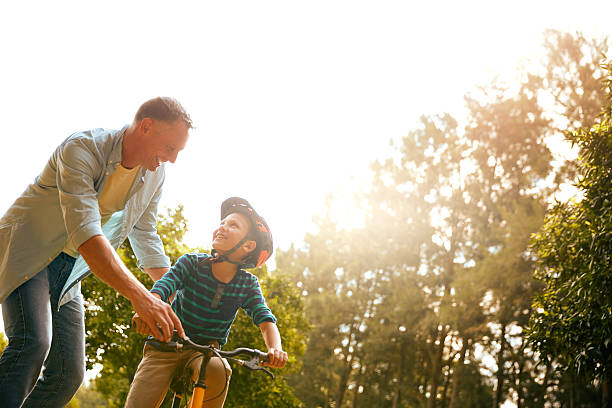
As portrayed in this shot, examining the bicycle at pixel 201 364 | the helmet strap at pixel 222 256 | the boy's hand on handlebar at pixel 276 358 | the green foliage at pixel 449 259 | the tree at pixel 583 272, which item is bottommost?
the bicycle at pixel 201 364

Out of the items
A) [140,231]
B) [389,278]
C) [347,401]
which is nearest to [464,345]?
[389,278]

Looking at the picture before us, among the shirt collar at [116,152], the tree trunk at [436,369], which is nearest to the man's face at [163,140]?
the shirt collar at [116,152]

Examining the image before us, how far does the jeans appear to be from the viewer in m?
2.37

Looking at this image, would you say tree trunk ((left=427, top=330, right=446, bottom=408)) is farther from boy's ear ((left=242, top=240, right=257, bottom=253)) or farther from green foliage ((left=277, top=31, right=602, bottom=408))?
boy's ear ((left=242, top=240, right=257, bottom=253))

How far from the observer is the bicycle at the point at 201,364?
2375 mm

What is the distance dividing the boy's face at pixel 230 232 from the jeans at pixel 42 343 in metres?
0.76

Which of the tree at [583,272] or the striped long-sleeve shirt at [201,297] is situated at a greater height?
the tree at [583,272]

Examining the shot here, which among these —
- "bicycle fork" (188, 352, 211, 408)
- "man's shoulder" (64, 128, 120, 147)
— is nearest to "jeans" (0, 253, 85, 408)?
"man's shoulder" (64, 128, 120, 147)

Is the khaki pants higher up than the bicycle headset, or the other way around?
the bicycle headset

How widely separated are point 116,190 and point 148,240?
453 mm

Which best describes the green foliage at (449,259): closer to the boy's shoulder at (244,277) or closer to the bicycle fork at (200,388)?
the boy's shoulder at (244,277)

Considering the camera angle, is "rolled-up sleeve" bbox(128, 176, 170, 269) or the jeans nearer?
the jeans

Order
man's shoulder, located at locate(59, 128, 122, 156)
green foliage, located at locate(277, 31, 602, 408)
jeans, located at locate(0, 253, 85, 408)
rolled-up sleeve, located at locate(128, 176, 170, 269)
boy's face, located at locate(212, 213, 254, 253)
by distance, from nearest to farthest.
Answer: jeans, located at locate(0, 253, 85, 408) < man's shoulder, located at locate(59, 128, 122, 156) < boy's face, located at locate(212, 213, 254, 253) < rolled-up sleeve, located at locate(128, 176, 170, 269) < green foliage, located at locate(277, 31, 602, 408)

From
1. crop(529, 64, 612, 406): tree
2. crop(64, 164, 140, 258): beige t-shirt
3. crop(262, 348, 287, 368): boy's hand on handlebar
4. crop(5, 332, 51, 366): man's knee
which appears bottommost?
crop(5, 332, 51, 366): man's knee
